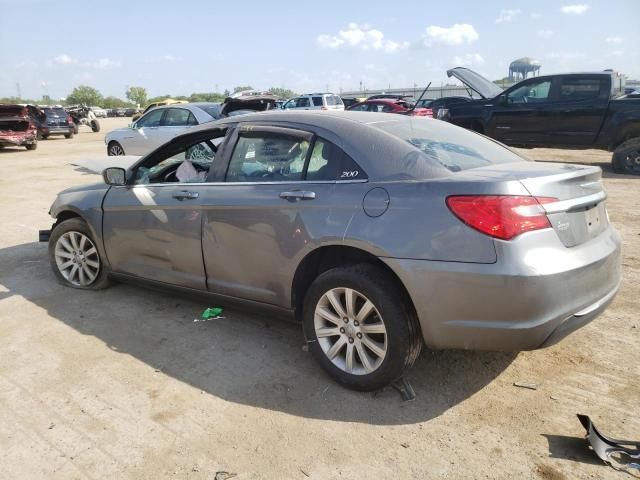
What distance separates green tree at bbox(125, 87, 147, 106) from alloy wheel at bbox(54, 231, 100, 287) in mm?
143233

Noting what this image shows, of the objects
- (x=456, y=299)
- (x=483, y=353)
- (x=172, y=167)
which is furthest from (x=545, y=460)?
(x=172, y=167)

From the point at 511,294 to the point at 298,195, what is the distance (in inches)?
53.5

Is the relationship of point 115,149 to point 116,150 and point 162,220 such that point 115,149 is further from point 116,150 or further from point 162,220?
point 162,220

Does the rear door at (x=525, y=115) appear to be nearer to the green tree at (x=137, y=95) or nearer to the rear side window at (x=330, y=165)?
the rear side window at (x=330, y=165)

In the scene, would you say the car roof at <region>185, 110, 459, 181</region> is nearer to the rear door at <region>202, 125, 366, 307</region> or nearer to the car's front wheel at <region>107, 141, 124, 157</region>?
the rear door at <region>202, 125, 366, 307</region>

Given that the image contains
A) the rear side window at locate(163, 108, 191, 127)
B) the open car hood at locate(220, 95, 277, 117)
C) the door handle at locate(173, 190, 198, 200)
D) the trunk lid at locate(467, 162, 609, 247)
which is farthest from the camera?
the rear side window at locate(163, 108, 191, 127)

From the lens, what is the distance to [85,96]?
120438mm

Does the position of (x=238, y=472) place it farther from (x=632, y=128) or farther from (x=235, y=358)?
(x=632, y=128)

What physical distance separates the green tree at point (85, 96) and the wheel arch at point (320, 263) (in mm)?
130680

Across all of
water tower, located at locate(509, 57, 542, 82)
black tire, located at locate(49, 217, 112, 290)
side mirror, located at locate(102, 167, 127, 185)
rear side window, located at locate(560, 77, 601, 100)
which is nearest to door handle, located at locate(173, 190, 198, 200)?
side mirror, located at locate(102, 167, 127, 185)

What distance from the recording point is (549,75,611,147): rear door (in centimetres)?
1078

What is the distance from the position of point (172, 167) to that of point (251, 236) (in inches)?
64.8

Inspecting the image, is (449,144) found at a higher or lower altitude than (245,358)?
higher

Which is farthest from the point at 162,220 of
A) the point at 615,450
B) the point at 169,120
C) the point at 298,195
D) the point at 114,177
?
the point at 169,120
